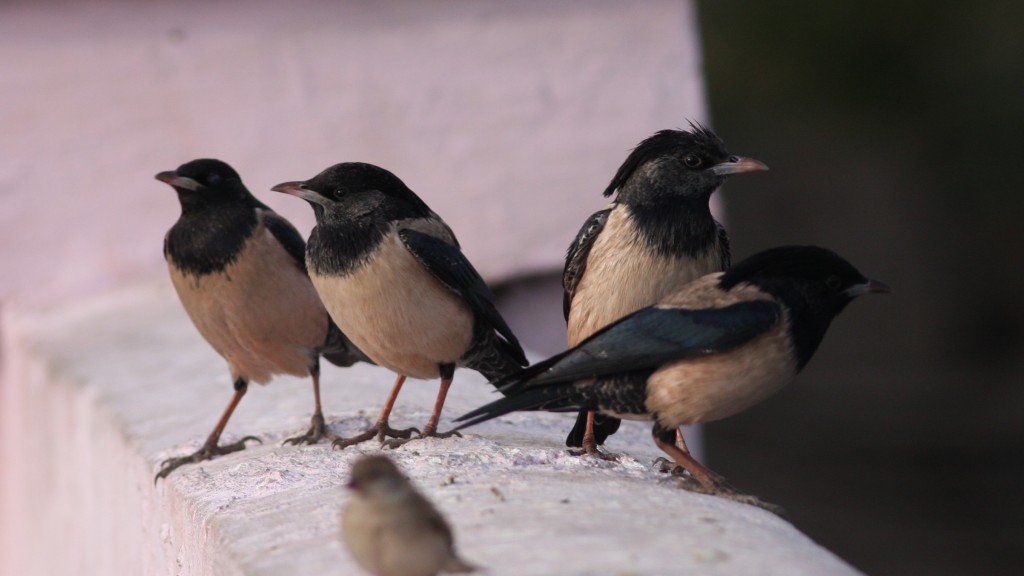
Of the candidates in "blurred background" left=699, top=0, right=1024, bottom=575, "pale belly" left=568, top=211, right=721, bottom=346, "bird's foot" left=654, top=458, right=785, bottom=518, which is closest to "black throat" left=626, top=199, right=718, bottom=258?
"pale belly" left=568, top=211, right=721, bottom=346

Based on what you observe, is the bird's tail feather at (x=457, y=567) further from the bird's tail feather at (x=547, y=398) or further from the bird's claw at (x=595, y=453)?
the bird's claw at (x=595, y=453)

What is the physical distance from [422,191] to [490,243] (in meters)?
A: 0.48

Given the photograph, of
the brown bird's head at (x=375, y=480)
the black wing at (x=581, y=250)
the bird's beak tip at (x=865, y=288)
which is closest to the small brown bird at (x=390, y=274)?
the black wing at (x=581, y=250)

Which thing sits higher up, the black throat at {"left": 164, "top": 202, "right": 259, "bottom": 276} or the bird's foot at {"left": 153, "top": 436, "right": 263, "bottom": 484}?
the black throat at {"left": 164, "top": 202, "right": 259, "bottom": 276}

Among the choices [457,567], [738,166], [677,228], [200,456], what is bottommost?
[200,456]

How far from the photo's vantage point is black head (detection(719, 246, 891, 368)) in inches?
135

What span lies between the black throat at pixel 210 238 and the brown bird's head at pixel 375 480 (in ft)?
5.53

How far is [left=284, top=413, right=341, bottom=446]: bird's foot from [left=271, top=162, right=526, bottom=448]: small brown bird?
1.25 ft

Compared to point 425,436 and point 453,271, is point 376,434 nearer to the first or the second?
point 425,436

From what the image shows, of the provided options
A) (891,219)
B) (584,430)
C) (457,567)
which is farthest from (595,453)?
(891,219)

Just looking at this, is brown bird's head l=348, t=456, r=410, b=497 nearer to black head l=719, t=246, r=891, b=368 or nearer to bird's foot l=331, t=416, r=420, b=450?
black head l=719, t=246, r=891, b=368

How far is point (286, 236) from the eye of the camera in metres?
4.39

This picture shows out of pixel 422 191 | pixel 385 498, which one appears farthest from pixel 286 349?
pixel 422 191

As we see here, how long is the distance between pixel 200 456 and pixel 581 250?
136cm
